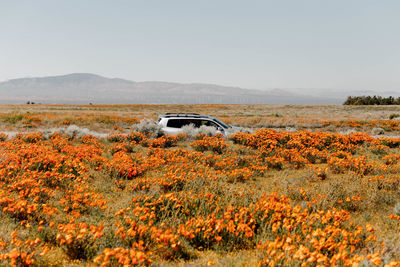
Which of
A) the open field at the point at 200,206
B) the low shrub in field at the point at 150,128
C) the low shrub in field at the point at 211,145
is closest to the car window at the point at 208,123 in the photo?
the open field at the point at 200,206

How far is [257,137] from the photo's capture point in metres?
13.0

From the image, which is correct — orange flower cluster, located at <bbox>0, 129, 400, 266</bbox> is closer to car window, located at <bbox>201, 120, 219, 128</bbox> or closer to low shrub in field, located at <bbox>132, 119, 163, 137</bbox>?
low shrub in field, located at <bbox>132, 119, 163, 137</bbox>

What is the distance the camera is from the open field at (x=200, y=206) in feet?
11.3

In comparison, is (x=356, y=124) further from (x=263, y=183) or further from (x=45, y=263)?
(x=45, y=263)

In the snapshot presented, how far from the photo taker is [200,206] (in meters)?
4.66

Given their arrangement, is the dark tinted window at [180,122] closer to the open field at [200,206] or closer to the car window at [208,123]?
the car window at [208,123]

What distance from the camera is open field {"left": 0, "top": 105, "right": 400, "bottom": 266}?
343cm

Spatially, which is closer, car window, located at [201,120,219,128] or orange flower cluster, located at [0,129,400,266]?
orange flower cluster, located at [0,129,400,266]

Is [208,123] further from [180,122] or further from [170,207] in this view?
[170,207]

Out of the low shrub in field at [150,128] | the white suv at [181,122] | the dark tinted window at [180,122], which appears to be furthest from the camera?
the dark tinted window at [180,122]

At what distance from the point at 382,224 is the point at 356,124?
25683 mm

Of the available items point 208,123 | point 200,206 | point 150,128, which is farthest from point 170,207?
point 208,123

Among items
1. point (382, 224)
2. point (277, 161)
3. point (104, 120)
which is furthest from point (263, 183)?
point (104, 120)

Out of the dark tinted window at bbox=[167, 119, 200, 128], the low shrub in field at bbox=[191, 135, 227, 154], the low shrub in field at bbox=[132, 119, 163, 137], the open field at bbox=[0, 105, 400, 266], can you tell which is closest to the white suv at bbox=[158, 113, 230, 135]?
the dark tinted window at bbox=[167, 119, 200, 128]
